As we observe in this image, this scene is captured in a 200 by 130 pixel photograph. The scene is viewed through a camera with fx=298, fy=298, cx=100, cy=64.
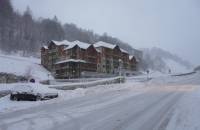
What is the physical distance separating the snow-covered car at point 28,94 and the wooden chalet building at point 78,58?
5014cm

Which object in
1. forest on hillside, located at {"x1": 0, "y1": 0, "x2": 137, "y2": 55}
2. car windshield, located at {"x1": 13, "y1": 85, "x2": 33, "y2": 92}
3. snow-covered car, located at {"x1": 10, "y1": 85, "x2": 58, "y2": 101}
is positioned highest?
forest on hillside, located at {"x1": 0, "y1": 0, "x2": 137, "y2": 55}

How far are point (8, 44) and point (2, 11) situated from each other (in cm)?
1444

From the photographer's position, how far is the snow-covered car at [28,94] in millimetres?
29688

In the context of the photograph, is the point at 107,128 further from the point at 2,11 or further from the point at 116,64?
the point at 2,11

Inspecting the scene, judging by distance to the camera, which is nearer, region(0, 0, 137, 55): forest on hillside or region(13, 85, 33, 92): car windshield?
region(13, 85, 33, 92): car windshield

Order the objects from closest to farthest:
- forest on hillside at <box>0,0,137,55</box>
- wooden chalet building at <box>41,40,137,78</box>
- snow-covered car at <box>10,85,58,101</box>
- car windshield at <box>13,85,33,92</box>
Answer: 1. snow-covered car at <box>10,85,58,101</box>
2. car windshield at <box>13,85,33,92</box>
3. wooden chalet building at <box>41,40,137,78</box>
4. forest on hillside at <box>0,0,137,55</box>

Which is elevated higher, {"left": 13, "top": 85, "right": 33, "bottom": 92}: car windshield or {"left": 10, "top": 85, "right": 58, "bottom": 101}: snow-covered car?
{"left": 13, "top": 85, "right": 33, "bottom": 92}: car windshield

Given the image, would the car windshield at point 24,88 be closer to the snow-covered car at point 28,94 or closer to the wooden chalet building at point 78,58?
the snow-covered car at point 28,94

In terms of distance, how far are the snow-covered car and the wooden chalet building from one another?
50141 mm

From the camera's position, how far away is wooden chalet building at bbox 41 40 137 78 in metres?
84.2

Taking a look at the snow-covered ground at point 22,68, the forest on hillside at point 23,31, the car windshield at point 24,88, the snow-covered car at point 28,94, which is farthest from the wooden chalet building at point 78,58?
the snow-covered car at point 28,94

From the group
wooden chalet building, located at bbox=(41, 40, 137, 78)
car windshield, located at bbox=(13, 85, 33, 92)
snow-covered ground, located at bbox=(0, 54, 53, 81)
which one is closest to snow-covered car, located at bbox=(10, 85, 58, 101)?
car windshield, located at bbox=(13, 85, 33, 92)

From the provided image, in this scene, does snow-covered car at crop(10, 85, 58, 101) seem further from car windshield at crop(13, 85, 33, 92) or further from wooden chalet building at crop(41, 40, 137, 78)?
wooden chalet building at crop(41, 40, 137, 78)

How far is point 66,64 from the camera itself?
84.4 meters
